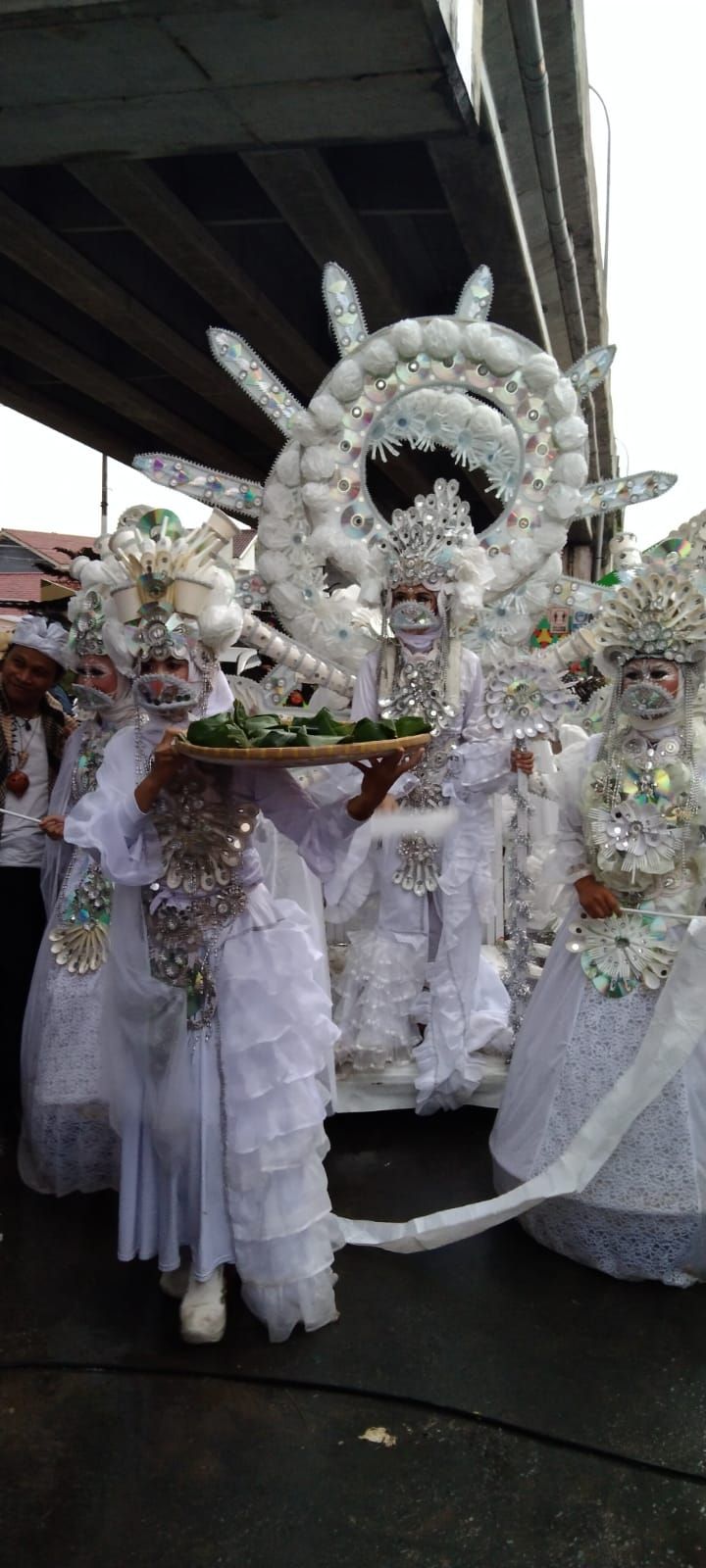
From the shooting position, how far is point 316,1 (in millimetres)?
3205

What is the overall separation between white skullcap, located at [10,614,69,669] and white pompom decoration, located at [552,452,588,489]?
2469mm

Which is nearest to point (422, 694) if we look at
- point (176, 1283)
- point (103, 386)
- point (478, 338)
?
point (478, 338)

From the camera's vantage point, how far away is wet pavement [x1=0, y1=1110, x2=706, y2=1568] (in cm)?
226

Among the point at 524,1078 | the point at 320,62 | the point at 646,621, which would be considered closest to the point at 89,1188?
the point at 524,1078

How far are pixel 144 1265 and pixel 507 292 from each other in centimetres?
554

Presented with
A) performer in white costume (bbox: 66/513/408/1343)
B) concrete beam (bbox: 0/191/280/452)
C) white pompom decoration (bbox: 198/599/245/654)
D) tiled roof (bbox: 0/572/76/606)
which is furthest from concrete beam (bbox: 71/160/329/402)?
tiled roof (bbox: 0/572/76/606)

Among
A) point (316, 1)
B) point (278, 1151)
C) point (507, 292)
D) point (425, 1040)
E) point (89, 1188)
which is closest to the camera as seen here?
point (278, 1151)

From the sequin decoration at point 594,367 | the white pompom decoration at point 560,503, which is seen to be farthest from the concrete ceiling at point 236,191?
the white pompom decoration at point 560,503

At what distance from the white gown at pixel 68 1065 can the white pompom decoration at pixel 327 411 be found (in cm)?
219

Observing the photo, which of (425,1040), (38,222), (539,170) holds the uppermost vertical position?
(539,170)

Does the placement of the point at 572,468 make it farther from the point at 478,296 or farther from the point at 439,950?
the point at 439,950

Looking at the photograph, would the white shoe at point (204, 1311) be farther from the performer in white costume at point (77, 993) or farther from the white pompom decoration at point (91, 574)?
the white pompom decoration at point (91, 574)

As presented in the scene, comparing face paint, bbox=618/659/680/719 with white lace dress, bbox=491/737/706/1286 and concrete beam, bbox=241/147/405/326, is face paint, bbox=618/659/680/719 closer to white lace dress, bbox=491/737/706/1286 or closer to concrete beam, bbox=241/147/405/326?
white lace dress, bbox=491/737/706/1286

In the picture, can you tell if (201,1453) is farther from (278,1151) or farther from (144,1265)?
(144,1265)
